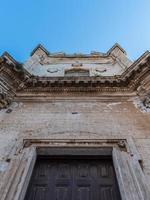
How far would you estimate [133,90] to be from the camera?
8.55 meters

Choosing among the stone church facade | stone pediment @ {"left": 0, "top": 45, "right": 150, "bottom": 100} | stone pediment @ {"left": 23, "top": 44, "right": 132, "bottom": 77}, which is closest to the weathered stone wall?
the stone church facade

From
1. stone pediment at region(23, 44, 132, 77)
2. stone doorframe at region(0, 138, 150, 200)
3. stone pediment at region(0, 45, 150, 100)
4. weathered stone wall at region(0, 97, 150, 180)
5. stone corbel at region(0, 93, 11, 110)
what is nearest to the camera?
stone doorframe at region(0, 138, 150, 200)

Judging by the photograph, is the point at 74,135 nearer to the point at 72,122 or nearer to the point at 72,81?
the point at 72,122

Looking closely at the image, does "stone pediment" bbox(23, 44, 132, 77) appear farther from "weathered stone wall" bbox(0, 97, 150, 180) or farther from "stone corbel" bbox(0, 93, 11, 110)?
"weathered stone wall" bbox(0, 97, 150, 180)

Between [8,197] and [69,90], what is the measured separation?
4.60m

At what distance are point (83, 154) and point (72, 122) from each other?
1232 millimetres

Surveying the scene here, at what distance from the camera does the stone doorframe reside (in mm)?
4770

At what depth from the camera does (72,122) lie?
7.10 metres

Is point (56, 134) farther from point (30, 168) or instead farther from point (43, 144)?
point (30, 168)

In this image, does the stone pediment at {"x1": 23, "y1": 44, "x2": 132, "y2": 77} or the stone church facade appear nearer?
the stone church facade

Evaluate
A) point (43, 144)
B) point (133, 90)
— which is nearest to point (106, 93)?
point (133, 90)

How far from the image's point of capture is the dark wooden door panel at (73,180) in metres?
5.14

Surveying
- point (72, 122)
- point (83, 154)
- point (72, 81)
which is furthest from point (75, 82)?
point (83, 154)

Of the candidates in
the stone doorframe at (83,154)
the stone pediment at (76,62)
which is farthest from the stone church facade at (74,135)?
the stone pediment at (76,62)
